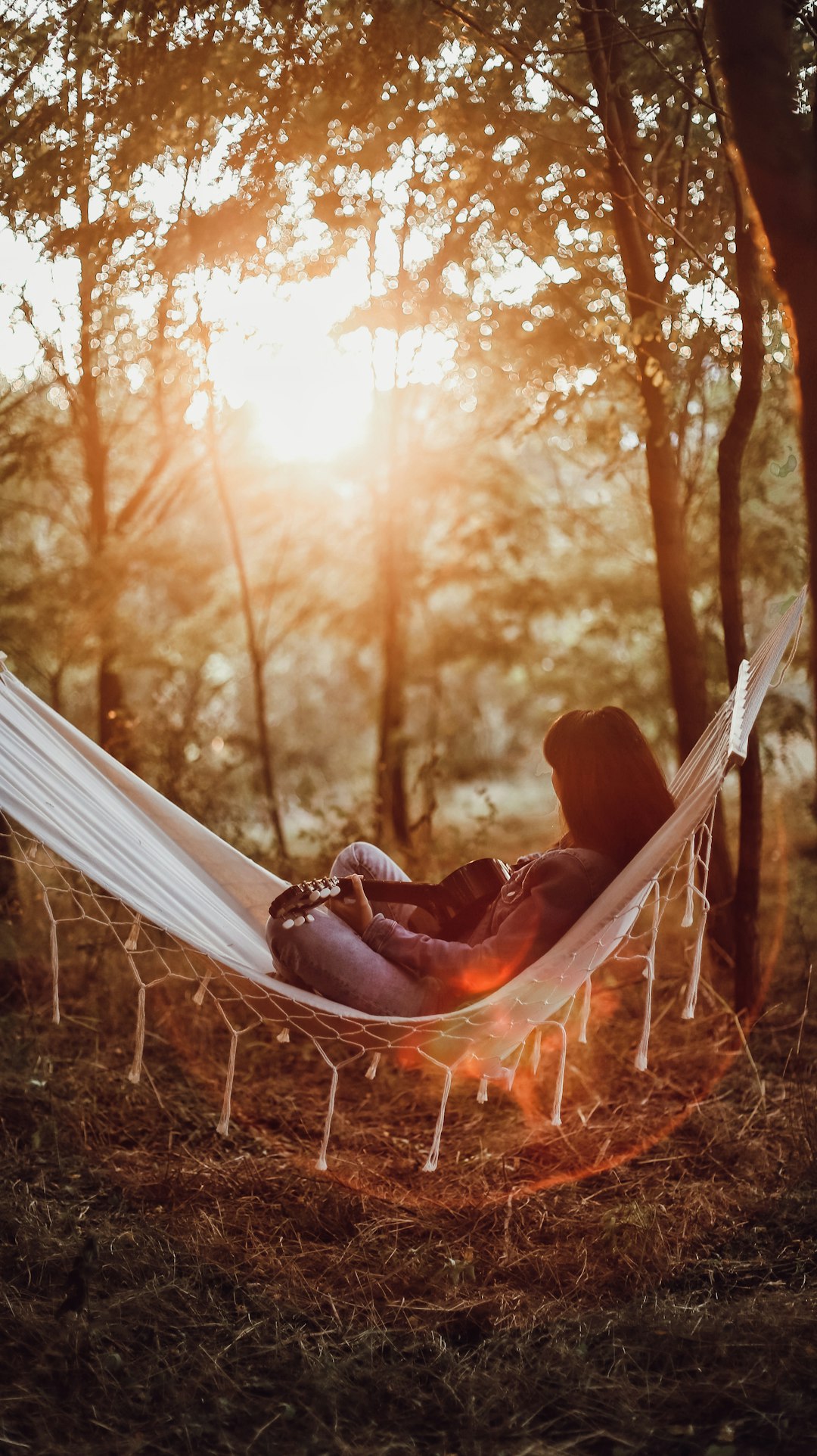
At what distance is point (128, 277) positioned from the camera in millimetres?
3492

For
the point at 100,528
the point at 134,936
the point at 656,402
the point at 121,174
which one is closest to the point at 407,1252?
the point at 134,936

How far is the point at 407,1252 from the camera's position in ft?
6.70

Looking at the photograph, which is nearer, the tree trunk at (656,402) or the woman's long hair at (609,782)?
the woman's long hair at (609,782)

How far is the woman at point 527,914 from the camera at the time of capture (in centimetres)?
198

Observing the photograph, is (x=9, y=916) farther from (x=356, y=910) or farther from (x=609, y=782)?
(x=609, y=782)

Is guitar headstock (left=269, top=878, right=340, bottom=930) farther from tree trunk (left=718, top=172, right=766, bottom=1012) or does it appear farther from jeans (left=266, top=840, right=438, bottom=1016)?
tree trunk (left=718, top=172, right=766, bottom=1012)

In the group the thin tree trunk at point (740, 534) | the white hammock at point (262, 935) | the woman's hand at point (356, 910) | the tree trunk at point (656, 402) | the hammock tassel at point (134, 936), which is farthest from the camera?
the tree trunk at point (656, 402)

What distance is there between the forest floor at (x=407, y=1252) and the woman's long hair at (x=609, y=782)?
0.74m

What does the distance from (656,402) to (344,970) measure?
1.90 m

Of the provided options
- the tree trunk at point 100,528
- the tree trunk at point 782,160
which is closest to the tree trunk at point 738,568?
the tree trunk at point 782,160

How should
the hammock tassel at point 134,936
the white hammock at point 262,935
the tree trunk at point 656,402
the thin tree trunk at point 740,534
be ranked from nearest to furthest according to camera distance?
the white hammock at point 262,935, the hammock tassel at point 134,936, the thin tree trunk at point 740,534, the tree trunk at point 656,402

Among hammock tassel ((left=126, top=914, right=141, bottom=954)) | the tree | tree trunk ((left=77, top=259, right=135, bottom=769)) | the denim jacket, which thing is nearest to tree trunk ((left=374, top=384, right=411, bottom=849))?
tree trunk ((left=77, top=259, right=135, bottom=769))

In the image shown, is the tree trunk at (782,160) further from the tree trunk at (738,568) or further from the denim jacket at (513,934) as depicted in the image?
the tree trunk at (738,568)

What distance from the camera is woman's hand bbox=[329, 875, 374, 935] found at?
2068 mm
